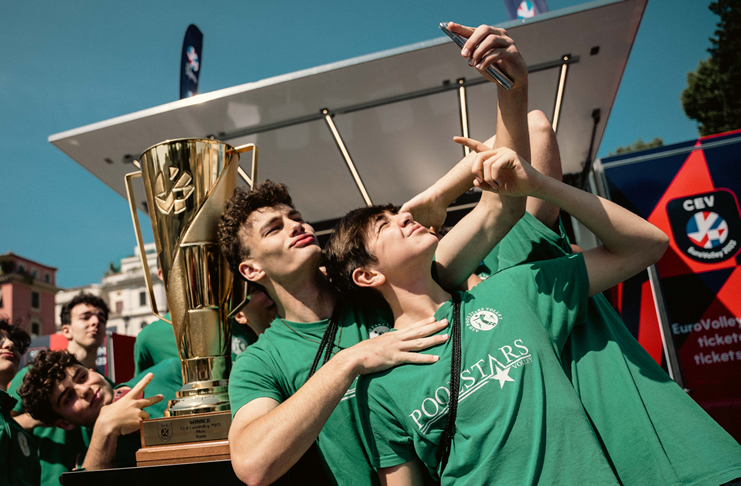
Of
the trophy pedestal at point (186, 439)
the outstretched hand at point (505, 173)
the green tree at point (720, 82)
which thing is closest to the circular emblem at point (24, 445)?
the trophy pedestal at point (186, 439)

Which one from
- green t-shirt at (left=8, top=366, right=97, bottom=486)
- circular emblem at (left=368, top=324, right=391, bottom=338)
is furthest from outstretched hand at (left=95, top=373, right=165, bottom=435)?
green t-shirt at (left=8, top=366, right=97, bottom=486)

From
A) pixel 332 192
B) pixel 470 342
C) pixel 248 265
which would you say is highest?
pixel 332 192

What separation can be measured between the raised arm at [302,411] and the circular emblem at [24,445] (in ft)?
7.80

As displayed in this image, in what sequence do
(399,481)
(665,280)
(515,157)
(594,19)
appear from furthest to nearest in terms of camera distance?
(665,280) < (594,19) < (399,481) < (515,157)

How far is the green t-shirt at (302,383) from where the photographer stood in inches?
64.1

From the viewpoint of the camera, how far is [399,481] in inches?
60.5

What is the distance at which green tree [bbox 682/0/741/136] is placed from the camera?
1608cm

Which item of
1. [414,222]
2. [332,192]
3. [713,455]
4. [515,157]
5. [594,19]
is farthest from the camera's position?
[332,192]

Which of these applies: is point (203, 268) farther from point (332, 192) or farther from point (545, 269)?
point (332, 192)

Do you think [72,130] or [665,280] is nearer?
[665,280]

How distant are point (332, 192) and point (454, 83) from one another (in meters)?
1.83

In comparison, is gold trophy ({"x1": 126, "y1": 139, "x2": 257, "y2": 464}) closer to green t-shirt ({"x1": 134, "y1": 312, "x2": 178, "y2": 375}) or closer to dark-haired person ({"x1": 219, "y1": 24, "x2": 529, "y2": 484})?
dark-haired person ({"x1": 219, "y1": 24, "x2": 529, "y2": 484})

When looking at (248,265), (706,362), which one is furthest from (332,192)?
(706,362)

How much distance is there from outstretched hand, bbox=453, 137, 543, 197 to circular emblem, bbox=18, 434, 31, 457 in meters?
3.25
